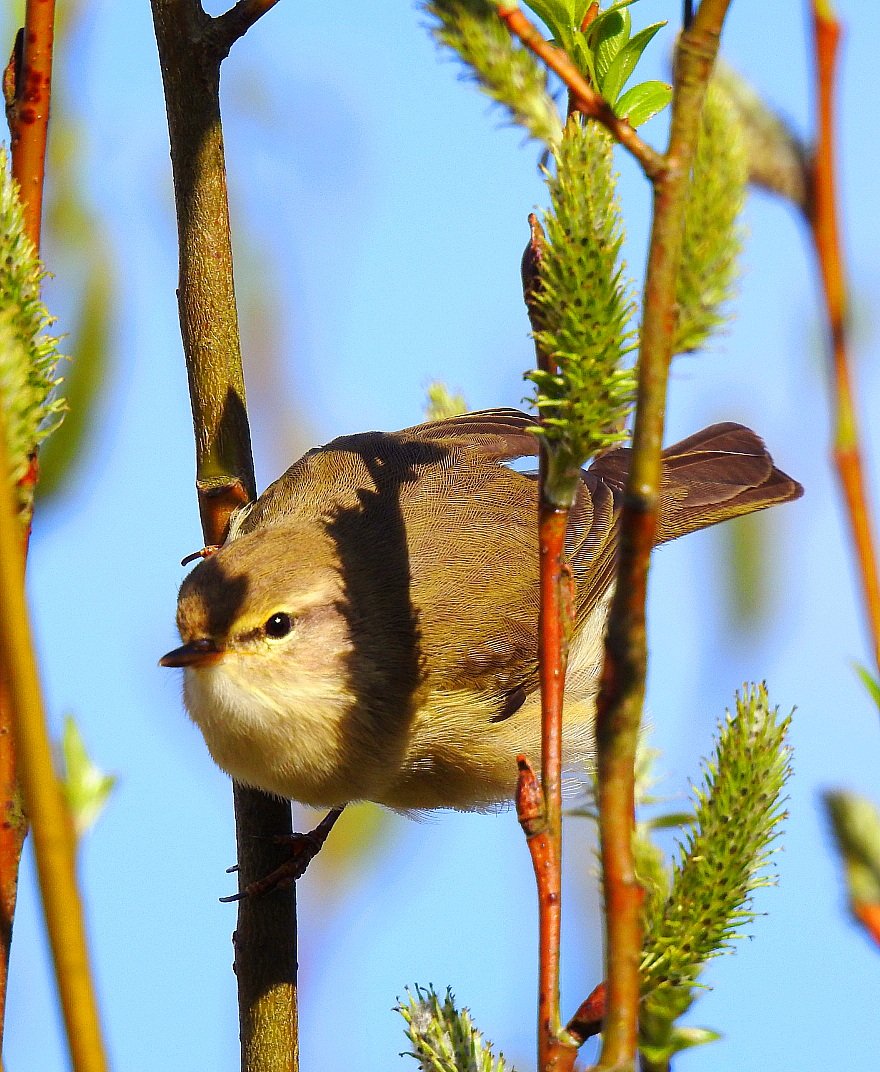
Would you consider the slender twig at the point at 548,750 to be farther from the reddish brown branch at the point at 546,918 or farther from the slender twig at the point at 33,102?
the slender twig at the point at 33,102

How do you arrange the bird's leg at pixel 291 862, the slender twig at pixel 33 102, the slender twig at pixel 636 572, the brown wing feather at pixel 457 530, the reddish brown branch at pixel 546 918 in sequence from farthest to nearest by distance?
the brown wing feather at pixel 457 530, the bird's leg at pixel 291 862, the slender twig at pixel 33 102, the reddish brown branch at pixel 546 918, the slender twig at pixel 636 572

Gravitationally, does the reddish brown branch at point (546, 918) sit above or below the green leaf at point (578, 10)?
below

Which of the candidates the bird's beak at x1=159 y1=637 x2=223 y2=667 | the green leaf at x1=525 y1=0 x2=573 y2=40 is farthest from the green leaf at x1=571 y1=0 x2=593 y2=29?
the bird's beak at x1=159 y1=637 x2=223 y2=667

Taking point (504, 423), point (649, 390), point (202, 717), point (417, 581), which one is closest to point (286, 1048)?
point (202, 717)

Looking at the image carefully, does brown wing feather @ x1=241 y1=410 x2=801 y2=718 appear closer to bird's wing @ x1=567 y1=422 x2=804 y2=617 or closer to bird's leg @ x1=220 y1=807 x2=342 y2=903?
bird's wing @ x1=567 y1=422 x2=804 y2=617

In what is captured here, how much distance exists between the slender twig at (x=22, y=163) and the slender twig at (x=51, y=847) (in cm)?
54

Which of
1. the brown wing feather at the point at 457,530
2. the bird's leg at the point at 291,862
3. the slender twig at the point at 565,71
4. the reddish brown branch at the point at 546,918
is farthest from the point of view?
the brown wing feather at the point at 457,530

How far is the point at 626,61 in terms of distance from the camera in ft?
4.61

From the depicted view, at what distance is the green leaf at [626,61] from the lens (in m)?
1.40

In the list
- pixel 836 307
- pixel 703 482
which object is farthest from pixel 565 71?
pixel 703 482

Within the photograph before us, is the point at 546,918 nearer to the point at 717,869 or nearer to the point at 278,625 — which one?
the point at 717,869

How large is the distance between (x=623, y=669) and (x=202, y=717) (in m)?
2.40

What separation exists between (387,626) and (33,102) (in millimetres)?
1910

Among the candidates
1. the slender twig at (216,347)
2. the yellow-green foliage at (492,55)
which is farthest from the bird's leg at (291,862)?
the yellow-green foliage at (492,55)
